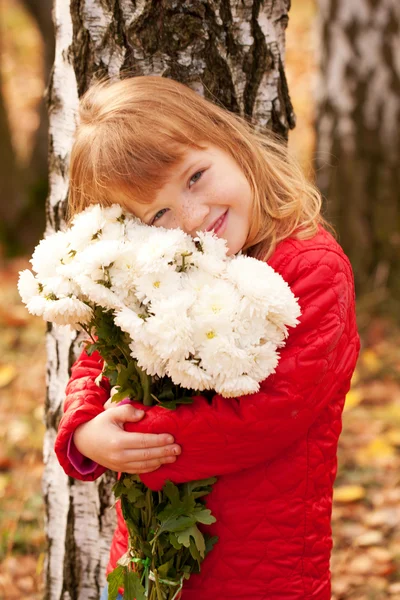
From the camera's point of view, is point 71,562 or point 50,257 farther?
point 71,562

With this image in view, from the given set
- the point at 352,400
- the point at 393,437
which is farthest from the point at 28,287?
the point at 352,400

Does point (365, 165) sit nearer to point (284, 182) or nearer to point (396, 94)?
point (396, 94)

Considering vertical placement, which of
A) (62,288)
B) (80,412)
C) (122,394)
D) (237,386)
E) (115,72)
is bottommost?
(80,412)

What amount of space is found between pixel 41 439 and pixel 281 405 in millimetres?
2697

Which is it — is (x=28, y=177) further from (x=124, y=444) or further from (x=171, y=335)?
(x=171, y=335)

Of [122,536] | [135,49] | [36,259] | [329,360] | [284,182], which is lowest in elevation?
[122,536]

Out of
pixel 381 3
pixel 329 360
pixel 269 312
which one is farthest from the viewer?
pixel 381 3

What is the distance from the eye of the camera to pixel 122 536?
208cm

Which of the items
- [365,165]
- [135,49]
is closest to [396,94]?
[365,165]

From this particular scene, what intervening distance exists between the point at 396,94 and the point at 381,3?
605 mm

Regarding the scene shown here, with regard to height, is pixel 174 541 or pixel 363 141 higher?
pixel 363 141

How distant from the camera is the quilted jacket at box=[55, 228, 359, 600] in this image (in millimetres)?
1720

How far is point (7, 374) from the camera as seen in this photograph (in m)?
4.80

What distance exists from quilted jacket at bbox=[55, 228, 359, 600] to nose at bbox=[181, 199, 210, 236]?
212mm
